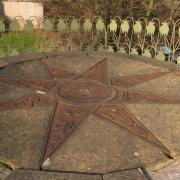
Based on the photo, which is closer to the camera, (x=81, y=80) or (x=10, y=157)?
(x=10, y=157)

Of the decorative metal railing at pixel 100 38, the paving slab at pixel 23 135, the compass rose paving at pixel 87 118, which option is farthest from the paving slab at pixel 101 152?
the decorative metal railing at pixel 100 38

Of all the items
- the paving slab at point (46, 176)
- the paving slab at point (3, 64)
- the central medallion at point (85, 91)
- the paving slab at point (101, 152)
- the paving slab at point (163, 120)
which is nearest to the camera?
the paving slab at point (46, 176)

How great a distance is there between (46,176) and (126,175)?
55cm

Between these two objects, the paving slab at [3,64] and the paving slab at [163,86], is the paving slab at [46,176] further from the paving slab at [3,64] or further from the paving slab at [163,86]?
the paving slab at [3,64]

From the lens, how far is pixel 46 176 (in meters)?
2.27

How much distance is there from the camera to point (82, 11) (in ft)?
21.6

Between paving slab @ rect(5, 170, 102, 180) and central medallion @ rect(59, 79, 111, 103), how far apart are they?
1.14m

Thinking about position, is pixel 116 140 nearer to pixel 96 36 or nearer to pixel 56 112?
pixel 56 112

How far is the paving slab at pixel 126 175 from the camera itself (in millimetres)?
2268

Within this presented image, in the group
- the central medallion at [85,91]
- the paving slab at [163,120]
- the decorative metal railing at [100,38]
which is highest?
the decorative metal railing at [100,38]

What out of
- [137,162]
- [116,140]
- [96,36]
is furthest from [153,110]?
[96,36]

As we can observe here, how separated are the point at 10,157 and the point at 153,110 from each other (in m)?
1.44

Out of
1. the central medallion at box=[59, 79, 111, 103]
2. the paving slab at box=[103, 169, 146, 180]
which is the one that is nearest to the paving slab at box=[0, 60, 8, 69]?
the central medallion at box=[59, 79, 111, 103]

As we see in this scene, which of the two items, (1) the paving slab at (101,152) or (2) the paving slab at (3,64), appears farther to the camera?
(2) the paving slab at (3,64)
